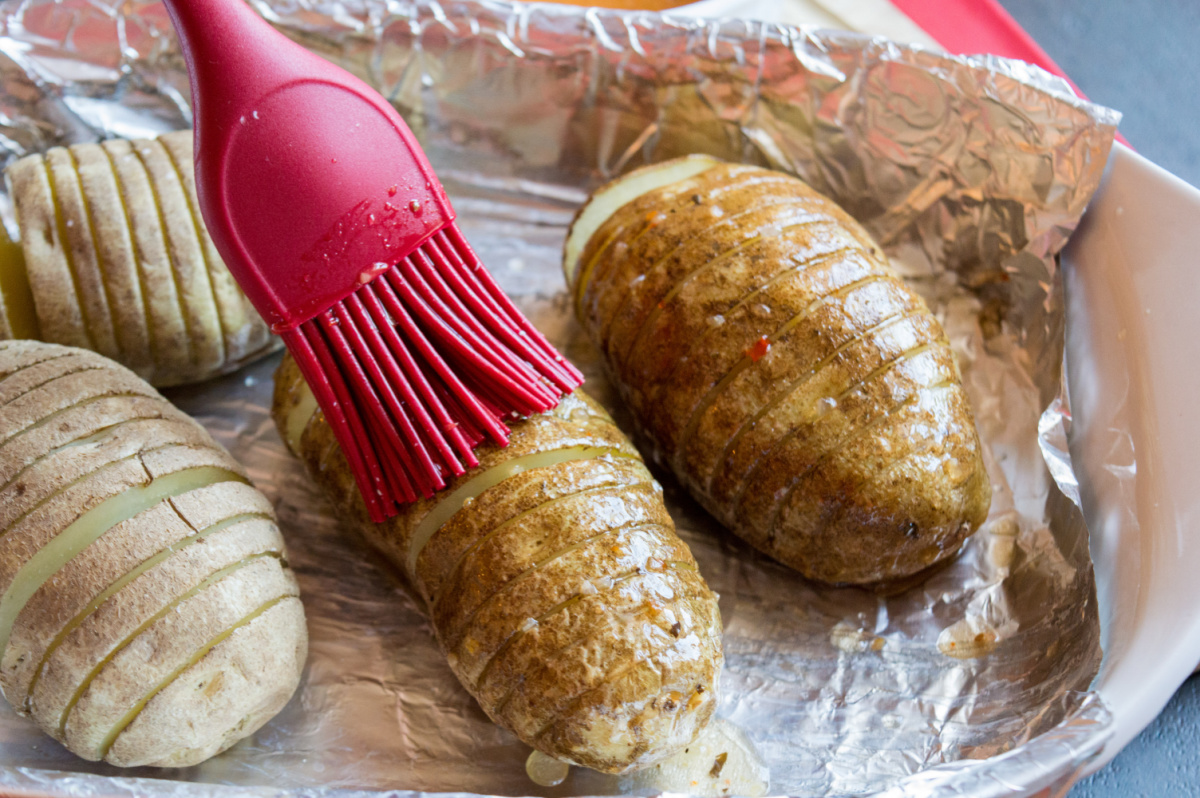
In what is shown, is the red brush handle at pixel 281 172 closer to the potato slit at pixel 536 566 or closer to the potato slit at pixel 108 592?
the potato slit at pixel 108 592

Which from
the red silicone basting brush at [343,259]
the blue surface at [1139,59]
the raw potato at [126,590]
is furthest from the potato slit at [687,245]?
the blue surface at [1139,59]

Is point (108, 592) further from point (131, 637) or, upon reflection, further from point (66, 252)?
point (66, 252)

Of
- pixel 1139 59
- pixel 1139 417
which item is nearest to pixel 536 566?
pixel 1139 417

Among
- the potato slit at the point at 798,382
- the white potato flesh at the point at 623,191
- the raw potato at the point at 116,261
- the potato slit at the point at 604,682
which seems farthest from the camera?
the white potato flesh at the point at 623,191

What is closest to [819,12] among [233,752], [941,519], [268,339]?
[941,519]

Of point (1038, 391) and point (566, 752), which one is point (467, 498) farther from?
point (1038, 391)

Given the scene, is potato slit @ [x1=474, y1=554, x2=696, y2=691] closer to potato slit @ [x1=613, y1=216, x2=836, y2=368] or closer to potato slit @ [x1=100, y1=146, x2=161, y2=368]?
potato slit @ [x1=613, y1=216, x2=836, y2=368]
